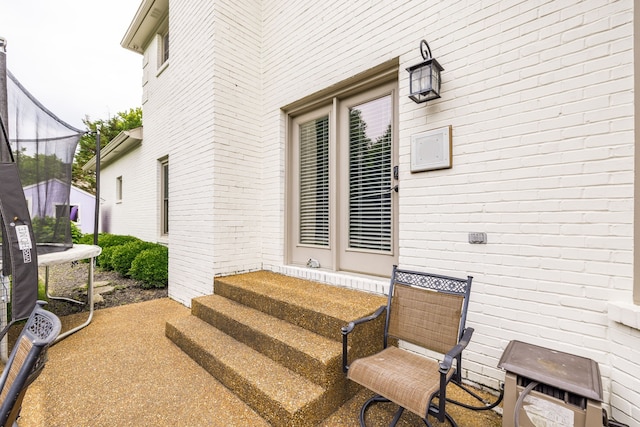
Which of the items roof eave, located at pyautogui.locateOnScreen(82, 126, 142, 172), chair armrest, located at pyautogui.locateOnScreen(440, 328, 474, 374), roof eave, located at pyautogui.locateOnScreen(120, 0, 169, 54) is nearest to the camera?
chair armrest, located at pyautogui.locateOnScreen(440, 328, 474, 374)

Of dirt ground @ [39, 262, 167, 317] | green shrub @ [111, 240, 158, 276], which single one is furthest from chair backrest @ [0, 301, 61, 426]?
green shrub @ [111, 240, 158, 276]

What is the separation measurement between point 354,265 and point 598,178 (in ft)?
6.81

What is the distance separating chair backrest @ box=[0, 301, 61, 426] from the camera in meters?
0.92

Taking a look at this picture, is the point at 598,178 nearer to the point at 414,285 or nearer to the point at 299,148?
the point at 414,285

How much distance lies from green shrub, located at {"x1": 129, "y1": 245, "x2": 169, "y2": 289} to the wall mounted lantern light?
497cm

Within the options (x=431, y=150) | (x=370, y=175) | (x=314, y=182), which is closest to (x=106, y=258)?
(x=314, y=182)

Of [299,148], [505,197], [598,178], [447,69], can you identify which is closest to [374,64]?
[447,69]

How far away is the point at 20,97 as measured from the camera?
9.32 ft

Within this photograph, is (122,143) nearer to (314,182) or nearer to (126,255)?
(126,255)

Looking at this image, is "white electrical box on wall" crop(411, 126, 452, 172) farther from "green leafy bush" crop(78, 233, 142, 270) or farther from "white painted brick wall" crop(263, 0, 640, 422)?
"green leafy bush" crop(78, 233, 142, 270)

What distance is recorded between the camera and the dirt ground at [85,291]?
4.11 m

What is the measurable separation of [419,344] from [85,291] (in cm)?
570

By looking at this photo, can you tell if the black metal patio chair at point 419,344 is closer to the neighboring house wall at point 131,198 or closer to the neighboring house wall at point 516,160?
the neighboring house wall at point 516,160

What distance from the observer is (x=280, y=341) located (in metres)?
2.14
